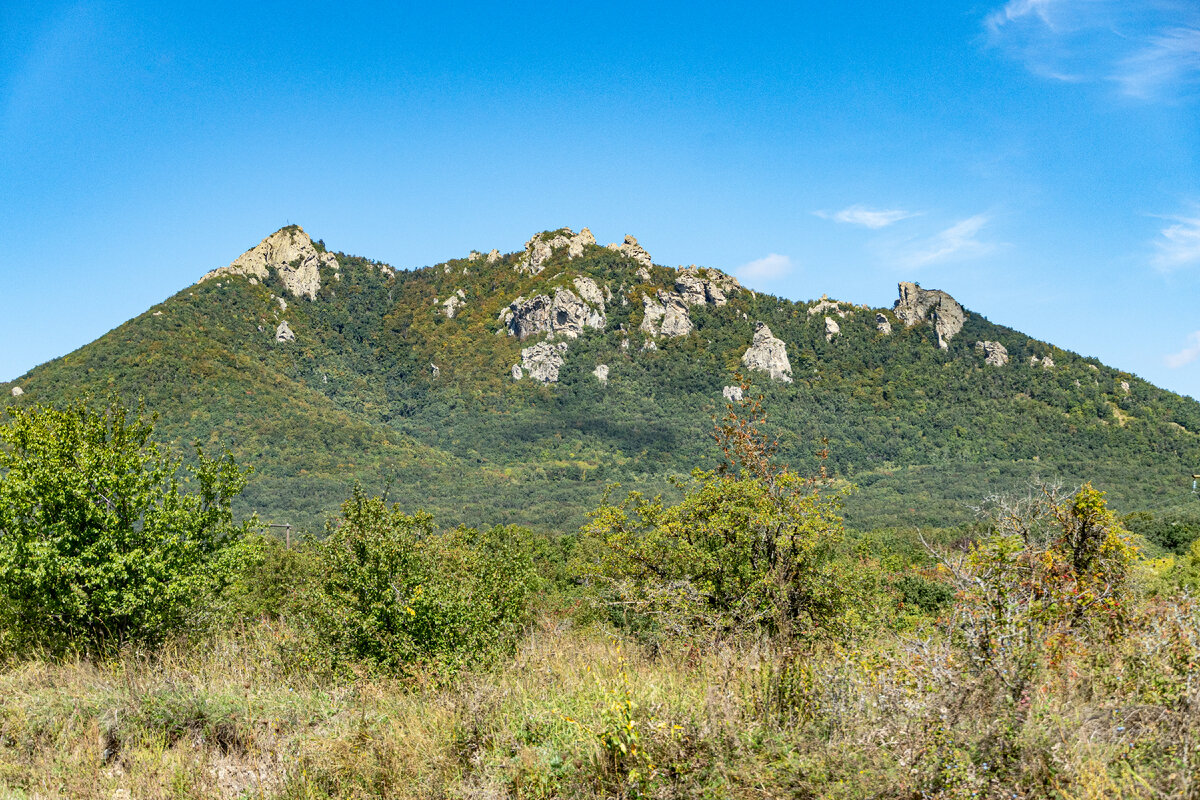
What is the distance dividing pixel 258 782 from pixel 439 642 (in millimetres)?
2894

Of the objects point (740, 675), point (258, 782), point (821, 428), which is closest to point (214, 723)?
point (258, 782)

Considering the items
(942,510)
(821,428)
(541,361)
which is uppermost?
(541,361)

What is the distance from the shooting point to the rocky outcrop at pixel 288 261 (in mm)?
174125

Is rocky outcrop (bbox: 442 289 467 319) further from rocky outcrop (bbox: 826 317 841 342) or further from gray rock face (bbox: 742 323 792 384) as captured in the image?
rocky outcrop (bbox: 826 317 841 342)

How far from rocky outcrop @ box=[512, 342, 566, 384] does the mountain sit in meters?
0.56

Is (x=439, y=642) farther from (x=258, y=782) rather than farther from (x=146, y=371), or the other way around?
(x=146, y=371)

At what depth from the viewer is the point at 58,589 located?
800cm

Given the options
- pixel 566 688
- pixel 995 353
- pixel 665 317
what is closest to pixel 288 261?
pixel 665 317

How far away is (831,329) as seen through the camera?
180625mm

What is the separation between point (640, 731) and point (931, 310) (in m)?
197

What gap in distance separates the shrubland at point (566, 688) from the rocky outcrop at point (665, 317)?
170m

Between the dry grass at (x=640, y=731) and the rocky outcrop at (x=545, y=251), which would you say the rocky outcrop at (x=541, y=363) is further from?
the dry grass at (x=640, y=731)

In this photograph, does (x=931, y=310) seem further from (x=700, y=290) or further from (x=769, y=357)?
(x=700, y=290)

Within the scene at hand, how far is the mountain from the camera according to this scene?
10506 cm
